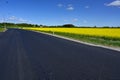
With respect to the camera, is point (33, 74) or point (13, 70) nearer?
point (33, 74)

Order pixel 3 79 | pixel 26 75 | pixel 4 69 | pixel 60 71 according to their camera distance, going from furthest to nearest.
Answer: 1. pixel 4 69
2. pixel 60 71
3. pixel 26 75
4. pixel 3 79

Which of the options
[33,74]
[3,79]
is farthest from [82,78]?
[3,79]

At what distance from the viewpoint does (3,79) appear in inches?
329

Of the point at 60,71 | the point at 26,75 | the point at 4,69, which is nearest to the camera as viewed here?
the point at 26,75

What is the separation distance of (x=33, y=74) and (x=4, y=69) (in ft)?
5.45

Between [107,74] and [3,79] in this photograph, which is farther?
[107,74]

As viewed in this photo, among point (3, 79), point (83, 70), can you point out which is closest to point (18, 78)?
point (3, 79)

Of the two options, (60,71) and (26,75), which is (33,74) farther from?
(60,71)

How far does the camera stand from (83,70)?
10.1 m

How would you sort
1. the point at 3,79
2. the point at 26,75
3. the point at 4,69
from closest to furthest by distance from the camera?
1. the point at 3,79
2. the point at 26,75
3. the point at 4,69

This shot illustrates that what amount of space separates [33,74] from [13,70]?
1190 millimetres

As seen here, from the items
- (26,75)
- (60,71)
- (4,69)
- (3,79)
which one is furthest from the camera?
(4,69)

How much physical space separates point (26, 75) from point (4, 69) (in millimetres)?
1719

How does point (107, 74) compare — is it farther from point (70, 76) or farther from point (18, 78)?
point (18, 78)
